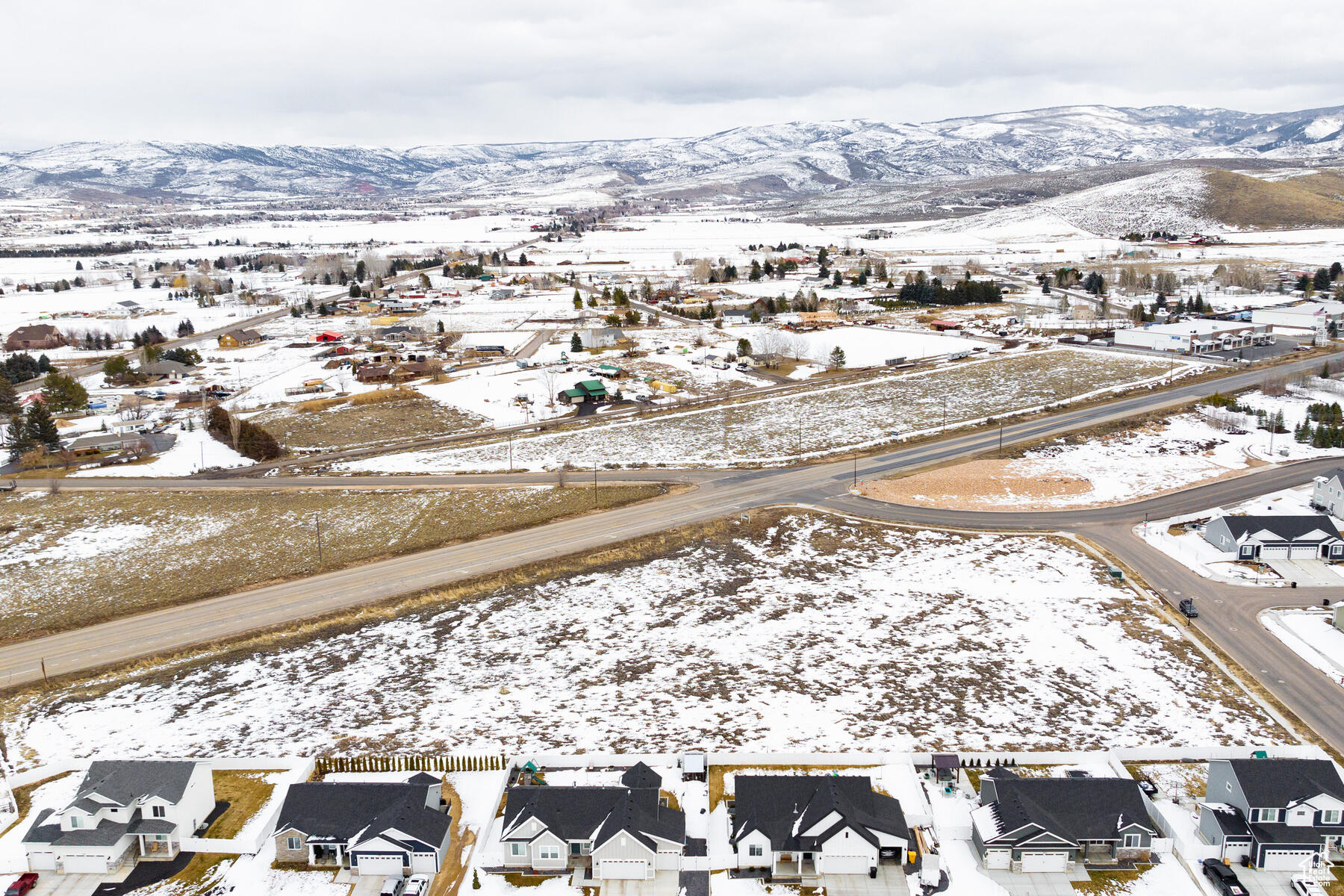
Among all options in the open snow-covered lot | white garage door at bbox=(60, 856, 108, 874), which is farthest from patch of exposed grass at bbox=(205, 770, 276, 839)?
white garage door at bbox=(60, 856, 108, 874)

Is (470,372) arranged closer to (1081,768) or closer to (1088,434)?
(1088,434)

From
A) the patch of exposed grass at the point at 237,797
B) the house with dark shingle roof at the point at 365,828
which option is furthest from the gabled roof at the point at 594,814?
the patch of exposed grass at the point at 237,797

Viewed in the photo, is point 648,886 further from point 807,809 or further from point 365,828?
point 365,828

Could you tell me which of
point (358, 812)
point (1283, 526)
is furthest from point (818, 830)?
point (1283, 526)

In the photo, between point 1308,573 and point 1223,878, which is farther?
point 1308,573

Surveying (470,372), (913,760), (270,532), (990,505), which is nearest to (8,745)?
(270,532)

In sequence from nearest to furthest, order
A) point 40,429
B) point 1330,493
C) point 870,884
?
point 870,884 → point 1330,493 → point 40,429

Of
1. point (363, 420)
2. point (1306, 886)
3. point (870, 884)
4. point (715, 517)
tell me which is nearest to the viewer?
point (1306, 886)

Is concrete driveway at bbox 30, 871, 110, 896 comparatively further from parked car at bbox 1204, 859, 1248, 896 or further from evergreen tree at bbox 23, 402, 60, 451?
evergreen tree at bbox 23, 402, 60, 451
